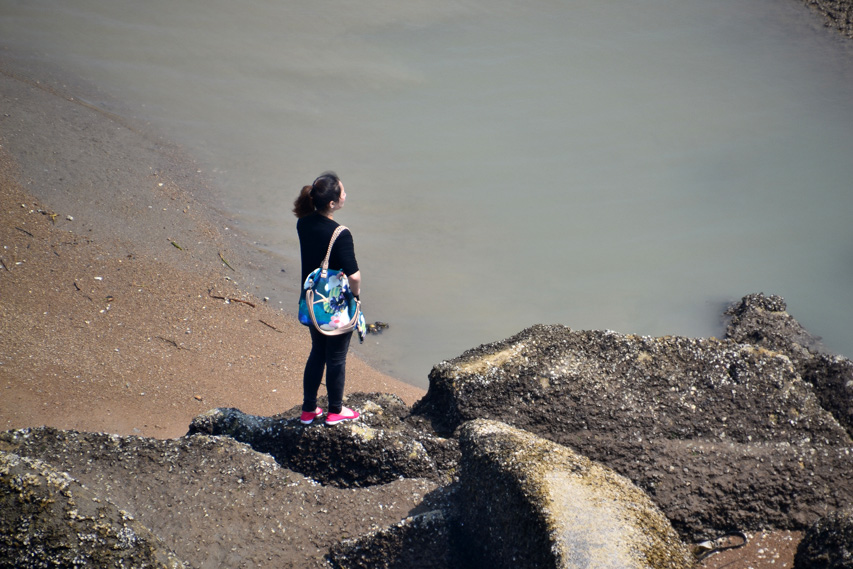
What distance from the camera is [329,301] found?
3807 mm

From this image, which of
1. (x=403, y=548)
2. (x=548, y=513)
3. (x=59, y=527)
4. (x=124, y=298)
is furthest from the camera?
(x=124, y=298)

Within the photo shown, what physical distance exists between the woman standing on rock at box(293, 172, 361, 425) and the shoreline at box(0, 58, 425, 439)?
1.53 metres

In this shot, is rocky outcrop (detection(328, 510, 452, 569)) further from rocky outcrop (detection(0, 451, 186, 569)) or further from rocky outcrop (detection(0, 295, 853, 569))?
rocky outcrop (detection(0, 451, 186, 569))

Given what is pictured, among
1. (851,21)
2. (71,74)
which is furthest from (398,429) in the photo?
(851,21)

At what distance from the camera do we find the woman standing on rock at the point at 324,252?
372 centimetres

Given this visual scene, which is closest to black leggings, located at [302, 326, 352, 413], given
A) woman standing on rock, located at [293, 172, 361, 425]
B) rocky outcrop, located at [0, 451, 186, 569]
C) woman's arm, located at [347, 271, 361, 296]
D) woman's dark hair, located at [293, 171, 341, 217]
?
woman standing on rock, located at [293, 172, 361, 425]

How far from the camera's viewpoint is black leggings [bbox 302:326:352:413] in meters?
3.96

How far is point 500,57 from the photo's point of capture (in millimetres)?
11234

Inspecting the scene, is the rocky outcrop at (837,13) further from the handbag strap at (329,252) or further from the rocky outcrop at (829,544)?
the handbag strap at (329,252)

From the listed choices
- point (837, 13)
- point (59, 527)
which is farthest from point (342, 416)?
point (837, 13)

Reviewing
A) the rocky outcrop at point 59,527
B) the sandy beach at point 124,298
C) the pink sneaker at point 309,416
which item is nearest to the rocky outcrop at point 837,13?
the sandy beach at point 124,298

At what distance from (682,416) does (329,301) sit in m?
1.98

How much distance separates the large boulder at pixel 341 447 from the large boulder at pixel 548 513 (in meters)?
0.41

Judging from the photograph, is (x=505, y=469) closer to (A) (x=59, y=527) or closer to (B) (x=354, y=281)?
(B) (x=354, y=281)
